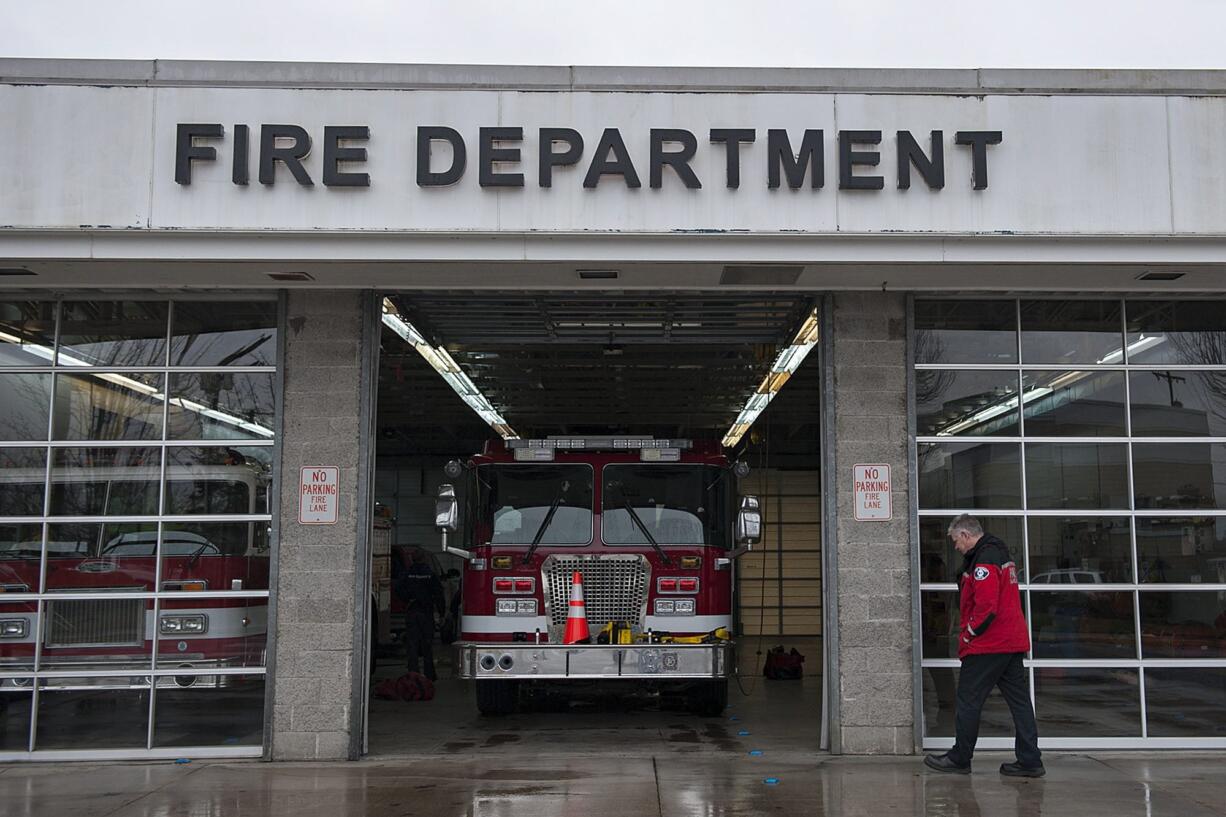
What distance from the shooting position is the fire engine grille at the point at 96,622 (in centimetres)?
980

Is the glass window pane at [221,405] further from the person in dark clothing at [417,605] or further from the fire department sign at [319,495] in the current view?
the person in dark clothing at [417,605]

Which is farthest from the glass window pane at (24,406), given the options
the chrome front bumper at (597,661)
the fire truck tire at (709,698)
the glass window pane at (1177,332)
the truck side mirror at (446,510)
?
the glass window pane at (1177,332)

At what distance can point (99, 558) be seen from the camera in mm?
9883

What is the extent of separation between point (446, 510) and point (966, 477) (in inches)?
168

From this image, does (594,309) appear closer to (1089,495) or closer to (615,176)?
(615,176)

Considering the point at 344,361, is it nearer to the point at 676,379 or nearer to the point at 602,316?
the point at 602,316

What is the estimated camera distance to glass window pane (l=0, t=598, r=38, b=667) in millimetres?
9742

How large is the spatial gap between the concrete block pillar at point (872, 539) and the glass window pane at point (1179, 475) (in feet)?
6.50

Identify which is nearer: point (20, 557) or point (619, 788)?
point (619, 788)

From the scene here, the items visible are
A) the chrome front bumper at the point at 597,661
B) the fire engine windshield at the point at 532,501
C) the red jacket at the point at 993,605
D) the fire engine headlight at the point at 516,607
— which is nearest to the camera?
the red jacket at the point at 993,605

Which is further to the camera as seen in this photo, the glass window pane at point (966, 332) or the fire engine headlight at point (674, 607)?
the fire engine headlight at point (674, 607)

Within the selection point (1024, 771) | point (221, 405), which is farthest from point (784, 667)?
point (221, 405)

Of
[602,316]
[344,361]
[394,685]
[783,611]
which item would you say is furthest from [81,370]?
[783,611]

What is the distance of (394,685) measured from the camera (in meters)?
14.5
